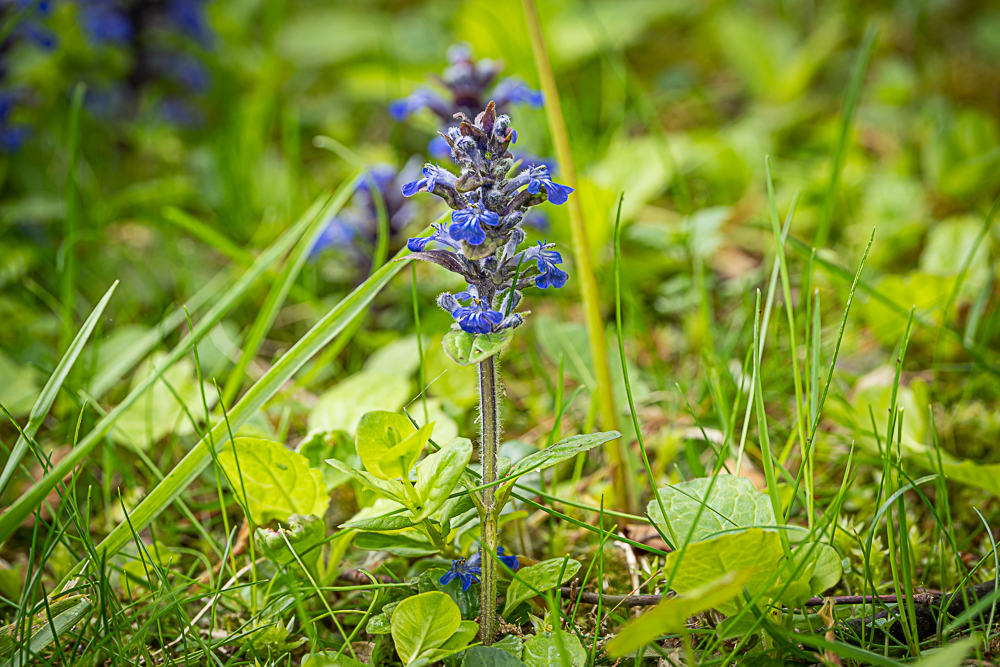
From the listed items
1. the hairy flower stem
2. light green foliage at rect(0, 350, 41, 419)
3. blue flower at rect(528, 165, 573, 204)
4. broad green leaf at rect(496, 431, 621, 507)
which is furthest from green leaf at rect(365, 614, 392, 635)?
light green foliage at rect(0, 350, 41, 419)

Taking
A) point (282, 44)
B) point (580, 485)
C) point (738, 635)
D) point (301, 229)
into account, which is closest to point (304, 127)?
point (282, 44)

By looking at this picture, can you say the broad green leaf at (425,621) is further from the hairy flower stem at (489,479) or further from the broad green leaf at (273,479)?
the broad green leaf at (273,479)

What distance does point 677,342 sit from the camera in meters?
2.22

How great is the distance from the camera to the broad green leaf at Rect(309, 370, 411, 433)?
5.32 feet

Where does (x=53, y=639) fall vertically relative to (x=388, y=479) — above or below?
below

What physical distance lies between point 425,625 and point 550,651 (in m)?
0.21

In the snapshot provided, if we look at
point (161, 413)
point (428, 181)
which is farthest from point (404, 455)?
point (161, 413)

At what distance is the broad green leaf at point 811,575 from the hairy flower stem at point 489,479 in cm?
46

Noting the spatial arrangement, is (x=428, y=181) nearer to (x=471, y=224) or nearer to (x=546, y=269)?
(x=471, y=224)

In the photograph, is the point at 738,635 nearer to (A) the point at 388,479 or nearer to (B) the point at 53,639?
(A) the point at 388,479

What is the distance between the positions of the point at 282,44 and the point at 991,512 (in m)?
4.13

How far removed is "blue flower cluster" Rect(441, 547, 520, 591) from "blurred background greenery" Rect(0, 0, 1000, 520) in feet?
1.64

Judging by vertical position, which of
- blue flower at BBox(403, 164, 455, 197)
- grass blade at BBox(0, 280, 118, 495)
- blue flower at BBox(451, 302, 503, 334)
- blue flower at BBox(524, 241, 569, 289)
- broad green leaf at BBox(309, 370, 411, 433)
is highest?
blue flower at BBox(403, 164, 455, 197)

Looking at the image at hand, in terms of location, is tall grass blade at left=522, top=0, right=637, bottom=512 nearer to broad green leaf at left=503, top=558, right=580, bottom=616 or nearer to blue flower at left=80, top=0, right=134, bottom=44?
broad green leaf at left=503, top=558, right=580, bottom=616
